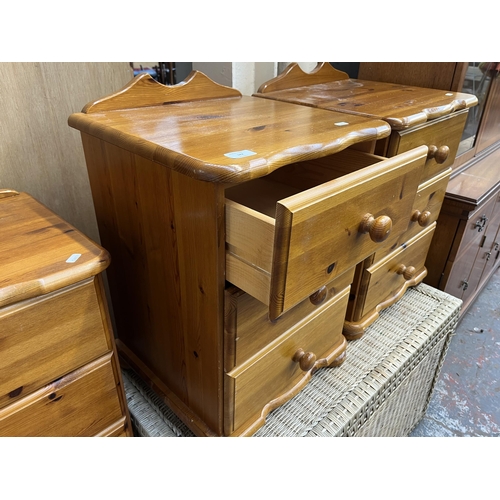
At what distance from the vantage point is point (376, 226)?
1.94 feet

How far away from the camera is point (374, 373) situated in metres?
0.93

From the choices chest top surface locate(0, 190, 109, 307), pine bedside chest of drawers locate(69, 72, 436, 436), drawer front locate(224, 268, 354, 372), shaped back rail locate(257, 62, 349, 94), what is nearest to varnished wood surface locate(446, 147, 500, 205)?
shaped back rail locate(257, 62, 349, 94)

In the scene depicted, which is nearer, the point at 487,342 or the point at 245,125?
the point at 245,125

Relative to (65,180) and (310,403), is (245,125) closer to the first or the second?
(65,180)

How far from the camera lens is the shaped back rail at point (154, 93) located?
0.72 metres

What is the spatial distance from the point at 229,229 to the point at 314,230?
0.11m

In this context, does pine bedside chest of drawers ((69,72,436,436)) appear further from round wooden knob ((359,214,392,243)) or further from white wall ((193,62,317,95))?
white wall ((193,62,317,95))

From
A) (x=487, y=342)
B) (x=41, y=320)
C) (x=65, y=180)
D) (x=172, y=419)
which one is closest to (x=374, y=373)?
(x=172, y=419)

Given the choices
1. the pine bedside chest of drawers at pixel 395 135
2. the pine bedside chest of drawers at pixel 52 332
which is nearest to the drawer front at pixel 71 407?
the pine bedside chest of drawers at pixel 52 332

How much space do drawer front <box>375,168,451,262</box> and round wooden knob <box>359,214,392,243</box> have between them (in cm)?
37

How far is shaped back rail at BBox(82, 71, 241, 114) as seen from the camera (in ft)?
2.36

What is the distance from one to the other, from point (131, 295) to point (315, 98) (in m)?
0.61

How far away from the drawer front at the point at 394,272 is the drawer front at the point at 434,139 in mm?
197

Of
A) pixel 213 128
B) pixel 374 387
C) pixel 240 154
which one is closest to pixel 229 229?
pixel 240 154
